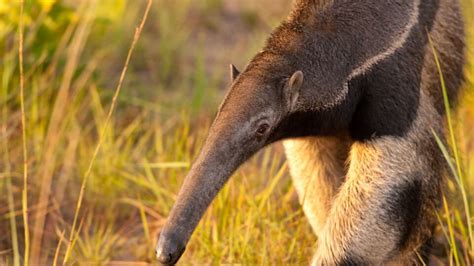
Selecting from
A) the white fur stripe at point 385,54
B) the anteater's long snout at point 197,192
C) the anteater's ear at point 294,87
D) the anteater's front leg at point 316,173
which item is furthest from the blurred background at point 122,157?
the anteater's long snout at point 197,192

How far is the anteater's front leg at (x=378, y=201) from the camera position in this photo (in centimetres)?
438

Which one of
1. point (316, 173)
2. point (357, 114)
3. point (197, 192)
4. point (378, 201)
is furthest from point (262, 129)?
point (316, 173)

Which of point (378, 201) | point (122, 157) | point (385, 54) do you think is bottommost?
point (122, 157)

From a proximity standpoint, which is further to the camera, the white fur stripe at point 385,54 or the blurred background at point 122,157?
the blurred background at point 122,157

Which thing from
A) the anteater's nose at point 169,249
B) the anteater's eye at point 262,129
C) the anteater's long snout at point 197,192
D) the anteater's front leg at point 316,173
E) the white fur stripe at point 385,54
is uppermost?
the white fur stripe at point 385,54

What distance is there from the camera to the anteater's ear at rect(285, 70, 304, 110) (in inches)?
154

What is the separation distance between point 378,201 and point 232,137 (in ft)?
3.00

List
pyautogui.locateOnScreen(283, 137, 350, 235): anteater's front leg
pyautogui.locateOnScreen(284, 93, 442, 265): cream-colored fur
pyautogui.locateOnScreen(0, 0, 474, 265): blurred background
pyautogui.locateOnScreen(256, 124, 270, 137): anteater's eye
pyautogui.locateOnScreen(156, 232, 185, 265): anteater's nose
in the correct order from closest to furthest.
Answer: pyautogui.locateOnScreen(156, 232, 185, 265): anteater's nose → pyautogui.locateOnScreen(256, 124, 270, 137): anteater's eye → pyautogui.locateOnScreen(284, 93, 442, 265): cream-colored fur → pyautogui.locateOnScreen(283, 137, 350, 235): anteater's front leg → pyautogui.locateOnScreen(0, 0, 474, 265): blurred background

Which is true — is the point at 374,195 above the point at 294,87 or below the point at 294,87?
below

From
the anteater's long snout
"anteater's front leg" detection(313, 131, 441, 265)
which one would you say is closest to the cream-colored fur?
"anteater's front leg" detection(313, 131, 441, 265)

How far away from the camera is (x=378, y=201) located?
A: 4391 mm

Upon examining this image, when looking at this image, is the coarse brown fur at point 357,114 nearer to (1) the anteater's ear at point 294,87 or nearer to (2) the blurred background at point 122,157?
(1) the anteater's ear at point 294,87

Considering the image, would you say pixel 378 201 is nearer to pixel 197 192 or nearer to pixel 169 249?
pixel 197 192

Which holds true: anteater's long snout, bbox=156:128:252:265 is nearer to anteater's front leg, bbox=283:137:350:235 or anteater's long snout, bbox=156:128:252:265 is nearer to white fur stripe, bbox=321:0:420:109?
white fur stripe, bbox=321:0:420:109
